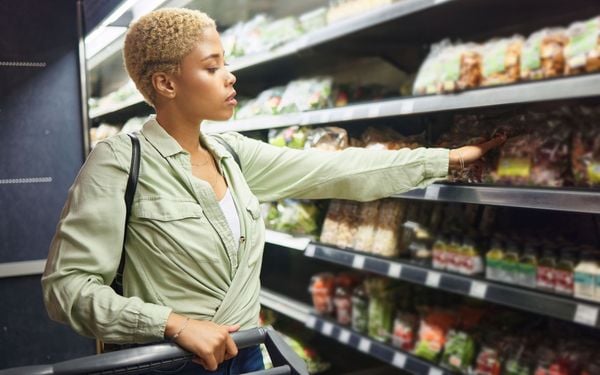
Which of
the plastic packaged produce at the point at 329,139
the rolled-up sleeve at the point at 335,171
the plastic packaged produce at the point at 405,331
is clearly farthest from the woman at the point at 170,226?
the plastic packaged produce at the point at 329,139

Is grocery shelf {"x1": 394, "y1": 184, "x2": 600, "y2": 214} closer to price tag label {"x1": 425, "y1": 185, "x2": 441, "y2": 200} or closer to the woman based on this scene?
price tag label {"x1": 425, "y1": 185, "x2": 441, "y2": 200}

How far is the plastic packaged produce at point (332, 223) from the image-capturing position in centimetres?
284

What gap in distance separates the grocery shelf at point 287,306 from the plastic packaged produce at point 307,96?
3.56 ft

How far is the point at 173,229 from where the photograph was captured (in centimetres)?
132

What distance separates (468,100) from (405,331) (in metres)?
1.10

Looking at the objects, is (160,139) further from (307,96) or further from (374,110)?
(307,96)

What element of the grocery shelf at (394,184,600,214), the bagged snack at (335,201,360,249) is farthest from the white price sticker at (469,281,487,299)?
the bagged snack at (335,201,360,249)

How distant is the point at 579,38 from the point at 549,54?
4.3 inches

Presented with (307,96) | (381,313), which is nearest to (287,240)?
(381,313)

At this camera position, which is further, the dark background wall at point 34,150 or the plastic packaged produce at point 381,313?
the dark background wall at point 34,150

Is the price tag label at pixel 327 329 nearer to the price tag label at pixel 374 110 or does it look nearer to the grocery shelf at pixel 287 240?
the grocery shelf at pixel 287 240

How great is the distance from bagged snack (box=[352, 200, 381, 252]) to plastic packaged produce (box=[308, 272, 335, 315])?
0.39m

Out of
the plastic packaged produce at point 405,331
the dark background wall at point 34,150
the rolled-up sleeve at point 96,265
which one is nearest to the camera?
the rolled-up sleeve at point 96,265

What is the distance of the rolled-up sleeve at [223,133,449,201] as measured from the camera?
1677 mm
